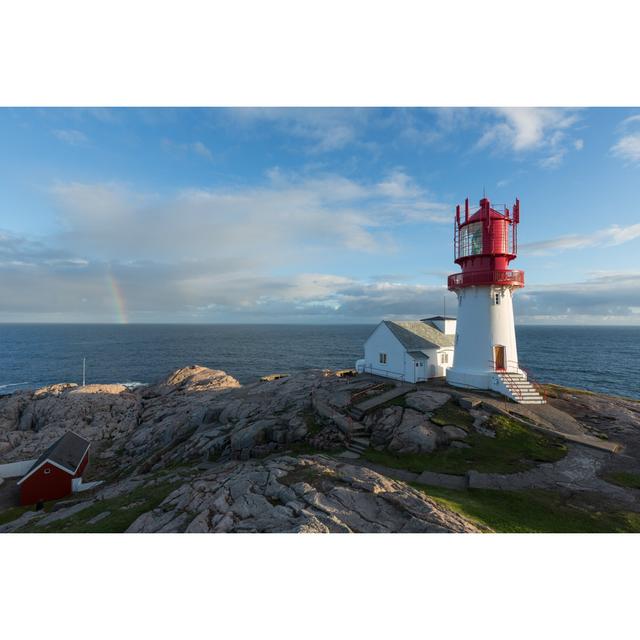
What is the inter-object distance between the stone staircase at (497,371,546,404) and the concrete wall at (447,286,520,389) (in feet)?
3.64

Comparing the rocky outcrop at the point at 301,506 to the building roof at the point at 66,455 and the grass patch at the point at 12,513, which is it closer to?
the grass patch at the point at 12,513

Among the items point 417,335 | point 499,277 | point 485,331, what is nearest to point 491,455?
point 485,331

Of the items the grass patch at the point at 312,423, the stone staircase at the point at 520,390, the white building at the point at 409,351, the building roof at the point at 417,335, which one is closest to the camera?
the grass patch at the point at 312,423

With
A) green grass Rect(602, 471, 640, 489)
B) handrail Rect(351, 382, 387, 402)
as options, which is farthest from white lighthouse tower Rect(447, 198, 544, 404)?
green grass Rect(602, 471, 640, 489)

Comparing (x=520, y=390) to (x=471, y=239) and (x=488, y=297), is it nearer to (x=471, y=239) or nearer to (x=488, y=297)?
(x=488, y=297)

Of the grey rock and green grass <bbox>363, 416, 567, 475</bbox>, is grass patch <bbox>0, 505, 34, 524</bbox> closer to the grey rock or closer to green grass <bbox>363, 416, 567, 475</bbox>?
green grass <bbox>363, 416, 567, 475</bbox>

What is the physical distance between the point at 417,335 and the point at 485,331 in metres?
6.69

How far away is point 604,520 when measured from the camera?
37.4ft

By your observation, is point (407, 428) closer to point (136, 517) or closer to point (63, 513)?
point (136, 517)

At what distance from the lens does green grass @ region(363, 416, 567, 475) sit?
16.1 m

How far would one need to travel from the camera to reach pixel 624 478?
1440 centimetres

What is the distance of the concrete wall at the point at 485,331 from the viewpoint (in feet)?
79.5

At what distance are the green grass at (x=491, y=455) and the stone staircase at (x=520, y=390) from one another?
3.63m

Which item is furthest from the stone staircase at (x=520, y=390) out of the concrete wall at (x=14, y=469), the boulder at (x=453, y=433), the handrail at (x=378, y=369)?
the concrete wall at (x=14, y=469)
